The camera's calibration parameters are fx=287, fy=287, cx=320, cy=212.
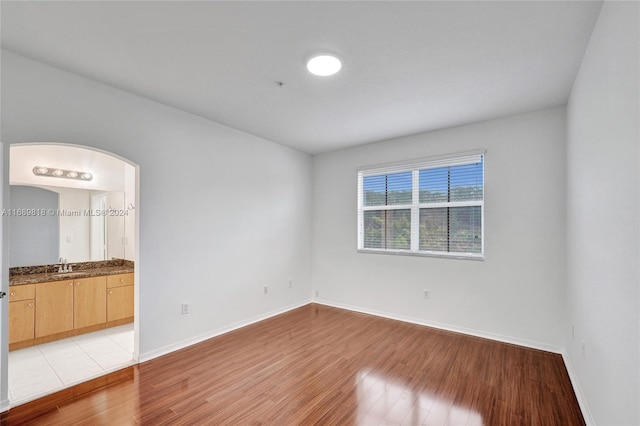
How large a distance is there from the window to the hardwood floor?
4.08 ft

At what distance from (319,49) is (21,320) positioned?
417 centimetres

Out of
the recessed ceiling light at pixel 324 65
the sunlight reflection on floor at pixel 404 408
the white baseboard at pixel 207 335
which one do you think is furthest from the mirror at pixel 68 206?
the sunlight reflection on floor at pixel 404 408

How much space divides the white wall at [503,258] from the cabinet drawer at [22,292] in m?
4.22

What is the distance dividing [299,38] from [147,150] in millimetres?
2039

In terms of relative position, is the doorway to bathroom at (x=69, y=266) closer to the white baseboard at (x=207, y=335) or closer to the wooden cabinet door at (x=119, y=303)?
the wooden cabinet door at (x=119, y=303)

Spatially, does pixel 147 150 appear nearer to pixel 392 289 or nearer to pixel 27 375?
pixel 27 375

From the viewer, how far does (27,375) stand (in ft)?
8.54

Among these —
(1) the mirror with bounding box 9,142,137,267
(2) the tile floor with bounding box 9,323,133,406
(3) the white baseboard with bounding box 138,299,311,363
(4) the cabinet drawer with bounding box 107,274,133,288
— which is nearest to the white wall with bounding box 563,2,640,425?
(3) the white baseboard with bounding box 138,299,311,363

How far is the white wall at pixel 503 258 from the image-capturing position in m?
3.20

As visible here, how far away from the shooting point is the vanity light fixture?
12.2ft

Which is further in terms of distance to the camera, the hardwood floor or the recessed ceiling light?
the recessed ceiling light

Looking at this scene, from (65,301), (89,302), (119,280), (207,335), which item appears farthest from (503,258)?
(65,301)

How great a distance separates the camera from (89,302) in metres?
3.67

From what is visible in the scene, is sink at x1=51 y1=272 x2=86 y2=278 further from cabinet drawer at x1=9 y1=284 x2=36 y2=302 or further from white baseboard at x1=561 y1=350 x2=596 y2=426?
white baseboard at x1=561 y1=350 x2=596 y2=426
